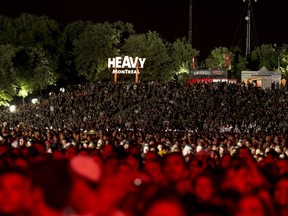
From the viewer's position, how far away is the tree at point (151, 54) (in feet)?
252

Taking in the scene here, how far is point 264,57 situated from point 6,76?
3814 centimetres

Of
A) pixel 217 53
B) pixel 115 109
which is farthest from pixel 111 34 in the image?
pixel 115 109

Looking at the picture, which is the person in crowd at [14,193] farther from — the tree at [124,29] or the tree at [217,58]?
the tree at [217,58]

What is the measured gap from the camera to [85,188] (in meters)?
6.71

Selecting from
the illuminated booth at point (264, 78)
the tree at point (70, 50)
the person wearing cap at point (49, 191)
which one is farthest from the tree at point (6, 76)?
the person wearing cap at point (49, 191)

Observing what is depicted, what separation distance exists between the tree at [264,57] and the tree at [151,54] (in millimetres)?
12394

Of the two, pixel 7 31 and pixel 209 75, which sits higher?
pixel 7 31

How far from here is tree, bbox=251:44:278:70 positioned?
278 feet

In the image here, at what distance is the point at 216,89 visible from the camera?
44.6 metres

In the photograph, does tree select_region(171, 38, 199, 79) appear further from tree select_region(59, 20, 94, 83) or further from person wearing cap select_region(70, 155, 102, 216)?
person wearing cap select_region(70, 155, 102, 216)

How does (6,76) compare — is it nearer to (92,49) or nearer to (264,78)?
(92,49)

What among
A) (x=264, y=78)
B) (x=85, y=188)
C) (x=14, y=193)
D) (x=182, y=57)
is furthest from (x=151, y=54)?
(x=85, y=188)

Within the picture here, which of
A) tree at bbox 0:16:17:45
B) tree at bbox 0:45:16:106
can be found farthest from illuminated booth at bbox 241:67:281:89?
tree at bbox 0:16:17:45

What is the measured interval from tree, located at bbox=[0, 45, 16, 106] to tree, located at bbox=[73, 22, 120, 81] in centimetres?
1510
